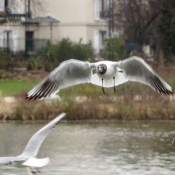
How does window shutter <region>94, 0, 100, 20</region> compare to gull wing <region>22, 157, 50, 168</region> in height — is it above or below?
above

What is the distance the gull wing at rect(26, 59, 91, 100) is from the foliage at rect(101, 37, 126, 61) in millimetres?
24982

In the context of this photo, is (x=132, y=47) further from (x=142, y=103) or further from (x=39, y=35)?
(x=142, y=103)

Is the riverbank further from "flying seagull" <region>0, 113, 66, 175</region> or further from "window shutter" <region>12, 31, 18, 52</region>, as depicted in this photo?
"window shutter" <region>12, 31, 18, 52</region>

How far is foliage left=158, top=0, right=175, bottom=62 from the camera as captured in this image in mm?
39656

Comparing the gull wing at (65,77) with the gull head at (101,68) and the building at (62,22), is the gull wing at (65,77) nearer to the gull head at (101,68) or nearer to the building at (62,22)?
the gull head at (101,68)

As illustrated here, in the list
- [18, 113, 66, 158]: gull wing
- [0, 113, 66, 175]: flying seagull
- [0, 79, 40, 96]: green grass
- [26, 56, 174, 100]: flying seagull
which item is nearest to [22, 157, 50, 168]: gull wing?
[0, 113, 66, 175]: flying seagull

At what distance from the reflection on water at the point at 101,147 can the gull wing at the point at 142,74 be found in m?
4.13

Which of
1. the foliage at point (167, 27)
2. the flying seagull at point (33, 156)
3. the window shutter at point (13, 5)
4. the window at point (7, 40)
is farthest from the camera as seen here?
the window shutter at point (13, 5)

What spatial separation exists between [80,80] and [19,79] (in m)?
22.8

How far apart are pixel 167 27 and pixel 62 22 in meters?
16.5

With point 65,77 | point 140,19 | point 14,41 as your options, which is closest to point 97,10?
point 14,41

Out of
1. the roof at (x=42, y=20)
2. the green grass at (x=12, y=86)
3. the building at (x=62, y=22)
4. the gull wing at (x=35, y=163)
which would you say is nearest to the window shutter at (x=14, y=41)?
the building at (x=62, y=22)

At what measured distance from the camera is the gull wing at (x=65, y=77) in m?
14.4

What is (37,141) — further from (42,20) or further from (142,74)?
(42,20)
